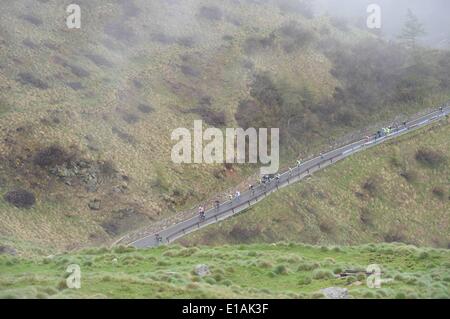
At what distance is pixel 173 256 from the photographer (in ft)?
105

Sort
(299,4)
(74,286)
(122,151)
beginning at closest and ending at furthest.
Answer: (74,286)
(122,151)
(299,4)

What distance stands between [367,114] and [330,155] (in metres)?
15.4

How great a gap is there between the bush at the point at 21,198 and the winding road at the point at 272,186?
31.1 feet

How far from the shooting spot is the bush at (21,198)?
48094 mm

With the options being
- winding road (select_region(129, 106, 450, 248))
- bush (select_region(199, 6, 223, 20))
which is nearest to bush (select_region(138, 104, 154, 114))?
winding road (select_region(129, 106, 450, 248))

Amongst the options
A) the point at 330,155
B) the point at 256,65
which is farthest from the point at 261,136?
the point at 256,65

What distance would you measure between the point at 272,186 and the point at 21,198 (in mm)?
24444

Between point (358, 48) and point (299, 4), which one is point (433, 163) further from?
point (299, 4)

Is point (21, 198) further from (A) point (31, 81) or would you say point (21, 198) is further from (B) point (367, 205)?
(B) point (367, 205)

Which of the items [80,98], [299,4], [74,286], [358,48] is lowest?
[74,286]

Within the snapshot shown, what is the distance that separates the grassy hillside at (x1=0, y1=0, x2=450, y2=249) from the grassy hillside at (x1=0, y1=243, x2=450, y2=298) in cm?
1462

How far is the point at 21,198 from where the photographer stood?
48750 millimetres

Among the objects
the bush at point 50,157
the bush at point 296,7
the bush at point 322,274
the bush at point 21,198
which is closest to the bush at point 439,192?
the bush at point 50,157

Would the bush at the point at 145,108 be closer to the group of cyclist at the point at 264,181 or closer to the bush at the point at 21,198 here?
the group of cyclist at the point at 264,181
